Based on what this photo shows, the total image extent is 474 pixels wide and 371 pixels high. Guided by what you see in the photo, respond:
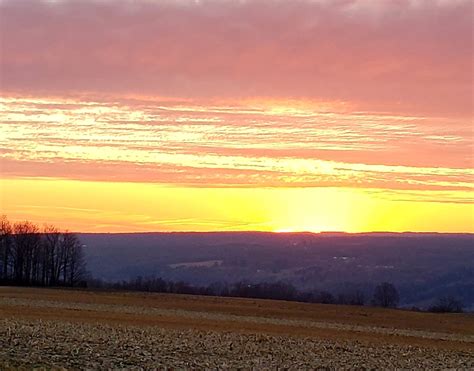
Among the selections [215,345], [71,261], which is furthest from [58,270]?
[215,345]

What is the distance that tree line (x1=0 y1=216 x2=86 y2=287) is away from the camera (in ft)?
447

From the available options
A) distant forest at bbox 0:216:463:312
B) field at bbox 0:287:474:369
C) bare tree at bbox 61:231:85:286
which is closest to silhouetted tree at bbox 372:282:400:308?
distant forest at bbox 0:216:463:312

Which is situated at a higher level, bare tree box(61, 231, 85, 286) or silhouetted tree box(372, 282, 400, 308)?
bare tree box(61, 231, 85, 286)

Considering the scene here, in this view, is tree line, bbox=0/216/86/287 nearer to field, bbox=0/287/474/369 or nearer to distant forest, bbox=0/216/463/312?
distant forest, bbox=0/216/463/312

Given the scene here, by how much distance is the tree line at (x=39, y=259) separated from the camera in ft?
447

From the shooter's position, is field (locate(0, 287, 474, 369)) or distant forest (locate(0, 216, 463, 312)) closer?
field (locate(0, 287, 474, 369))

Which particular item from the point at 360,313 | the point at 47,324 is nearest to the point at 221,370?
the point at 47,324

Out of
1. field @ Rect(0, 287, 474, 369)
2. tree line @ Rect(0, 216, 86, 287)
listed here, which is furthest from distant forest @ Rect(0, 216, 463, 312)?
field @ Rect(0, 287, 474, 369)

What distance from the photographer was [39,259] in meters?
143

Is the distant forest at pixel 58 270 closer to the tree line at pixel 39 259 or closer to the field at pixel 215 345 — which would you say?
the tree line at pixel 39 259

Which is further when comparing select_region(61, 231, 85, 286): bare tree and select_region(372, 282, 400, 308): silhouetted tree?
select_region(372, 282, 400, 308): silhouetted tree

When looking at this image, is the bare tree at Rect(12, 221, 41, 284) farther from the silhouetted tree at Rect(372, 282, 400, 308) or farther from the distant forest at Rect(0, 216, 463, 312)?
the silhouetted tree at Rect(372, 282, 400, 308)

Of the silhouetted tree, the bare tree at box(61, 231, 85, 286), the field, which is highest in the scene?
the bare tree at box(61, 231, 85, 286)

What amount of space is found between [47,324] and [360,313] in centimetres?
4714
